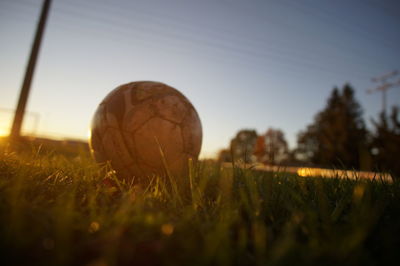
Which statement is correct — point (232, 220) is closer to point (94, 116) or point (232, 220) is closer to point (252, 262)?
point (252, 262)

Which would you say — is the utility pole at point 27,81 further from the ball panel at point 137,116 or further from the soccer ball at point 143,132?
the ball panel at point 137,116

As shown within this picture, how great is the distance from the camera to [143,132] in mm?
2350

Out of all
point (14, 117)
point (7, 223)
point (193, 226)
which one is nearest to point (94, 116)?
point (7, 223)

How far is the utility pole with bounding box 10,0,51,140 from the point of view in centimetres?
676

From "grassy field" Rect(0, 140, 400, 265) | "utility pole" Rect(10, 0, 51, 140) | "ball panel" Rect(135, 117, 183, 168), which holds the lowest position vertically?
"grassy field" Rect(0, 140, 400, 265)

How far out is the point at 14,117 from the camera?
22.2ft

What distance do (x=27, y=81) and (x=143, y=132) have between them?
698cm

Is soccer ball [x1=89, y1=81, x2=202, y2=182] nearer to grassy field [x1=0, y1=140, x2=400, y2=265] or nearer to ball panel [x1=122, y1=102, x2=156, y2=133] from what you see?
ball panel [x1=122, y1=102, x2=156, y2=133]

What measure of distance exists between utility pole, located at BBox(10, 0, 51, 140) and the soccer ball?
5754 millimetres

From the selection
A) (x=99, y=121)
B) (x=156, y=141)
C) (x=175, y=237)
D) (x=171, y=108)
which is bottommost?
(x=175, y=237)

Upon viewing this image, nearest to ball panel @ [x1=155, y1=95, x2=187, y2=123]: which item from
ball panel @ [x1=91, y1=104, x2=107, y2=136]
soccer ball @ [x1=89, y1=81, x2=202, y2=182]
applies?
soccer ball @ [x1=89, y1=81, x2=202, y2=182]

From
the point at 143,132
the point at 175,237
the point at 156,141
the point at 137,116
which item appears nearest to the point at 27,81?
the point at 137,116

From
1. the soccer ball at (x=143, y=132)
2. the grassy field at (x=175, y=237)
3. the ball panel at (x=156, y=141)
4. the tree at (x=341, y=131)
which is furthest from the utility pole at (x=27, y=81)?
the tree at (x=341, y=131)

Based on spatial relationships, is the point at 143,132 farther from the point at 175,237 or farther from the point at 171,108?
the point at 175,237
